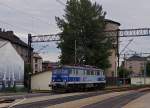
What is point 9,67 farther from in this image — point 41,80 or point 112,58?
point 112,58

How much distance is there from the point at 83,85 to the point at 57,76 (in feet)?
17.9

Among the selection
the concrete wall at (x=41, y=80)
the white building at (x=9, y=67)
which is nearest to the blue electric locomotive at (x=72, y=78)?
A: the white building at (x=9, y=67)

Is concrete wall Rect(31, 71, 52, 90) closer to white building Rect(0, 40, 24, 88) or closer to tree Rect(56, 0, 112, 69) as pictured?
white building Rect(0, 40, 24, 88)

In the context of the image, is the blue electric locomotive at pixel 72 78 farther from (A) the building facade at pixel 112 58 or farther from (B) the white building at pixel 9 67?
(A) the building facade at pixel 112 58

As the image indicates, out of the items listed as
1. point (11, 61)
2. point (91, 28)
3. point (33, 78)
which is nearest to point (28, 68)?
point (33, 78)

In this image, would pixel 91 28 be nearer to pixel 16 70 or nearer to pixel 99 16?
pixel 99 16

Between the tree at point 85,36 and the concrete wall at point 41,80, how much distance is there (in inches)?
591

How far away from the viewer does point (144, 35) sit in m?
73.3

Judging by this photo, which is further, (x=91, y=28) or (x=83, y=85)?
(x=91, y=28)

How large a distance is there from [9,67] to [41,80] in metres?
7.24

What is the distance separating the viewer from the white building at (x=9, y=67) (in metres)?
62.0

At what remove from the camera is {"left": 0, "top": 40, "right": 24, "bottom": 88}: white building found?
204 ft

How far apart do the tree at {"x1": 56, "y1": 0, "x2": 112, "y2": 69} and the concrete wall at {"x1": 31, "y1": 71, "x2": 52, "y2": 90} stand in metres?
15.0

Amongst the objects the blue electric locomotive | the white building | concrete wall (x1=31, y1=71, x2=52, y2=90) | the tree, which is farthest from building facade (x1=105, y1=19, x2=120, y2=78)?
the blue electric locomotive
